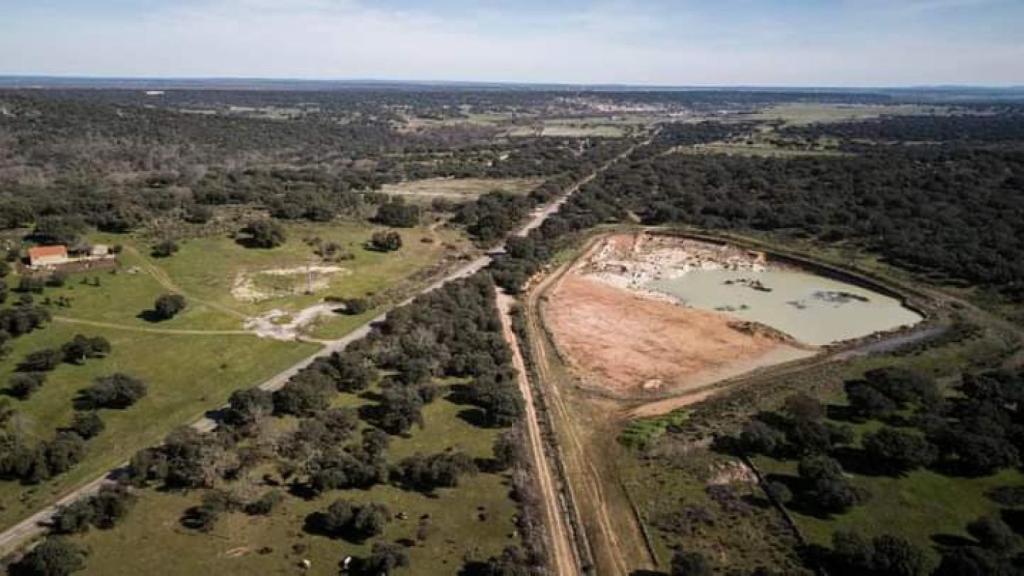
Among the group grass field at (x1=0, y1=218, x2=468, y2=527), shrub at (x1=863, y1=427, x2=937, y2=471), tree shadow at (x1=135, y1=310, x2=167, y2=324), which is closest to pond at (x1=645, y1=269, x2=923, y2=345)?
shrub at (x1=863, y1=427, x2=937, y2=471)

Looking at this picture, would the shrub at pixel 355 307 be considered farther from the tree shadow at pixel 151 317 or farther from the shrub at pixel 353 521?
the shrub at pixel 353 521

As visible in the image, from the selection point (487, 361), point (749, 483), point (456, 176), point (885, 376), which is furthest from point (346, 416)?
point (456, 176)

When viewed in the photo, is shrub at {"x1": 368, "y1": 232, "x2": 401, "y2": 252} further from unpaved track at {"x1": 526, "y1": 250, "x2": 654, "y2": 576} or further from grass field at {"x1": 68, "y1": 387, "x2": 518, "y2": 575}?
grass field at {"x1": 68, "y1": 387, "x2": 518, "y2": 575}

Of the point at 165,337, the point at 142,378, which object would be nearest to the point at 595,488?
the point at 142,378

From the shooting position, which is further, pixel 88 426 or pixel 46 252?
pixel 46 252

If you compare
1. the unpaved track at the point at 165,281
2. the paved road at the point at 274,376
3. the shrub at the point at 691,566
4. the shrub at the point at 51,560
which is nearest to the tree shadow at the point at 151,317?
the unpaved track at the point at 165,281

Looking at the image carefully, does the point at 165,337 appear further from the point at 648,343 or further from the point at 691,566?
the point at 691,566

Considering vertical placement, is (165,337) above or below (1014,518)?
above

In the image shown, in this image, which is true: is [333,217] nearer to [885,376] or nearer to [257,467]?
[257,467]
